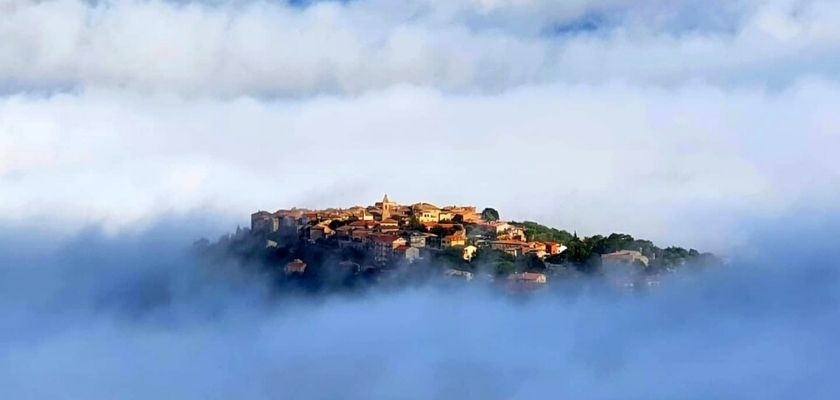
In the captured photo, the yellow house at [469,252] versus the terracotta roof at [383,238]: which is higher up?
the terracotta roof at [383,238]

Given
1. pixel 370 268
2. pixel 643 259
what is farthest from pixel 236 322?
pixel 643 259

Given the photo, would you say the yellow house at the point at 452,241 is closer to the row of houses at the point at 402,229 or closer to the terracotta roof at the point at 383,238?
the row of houses at the point at 402,229

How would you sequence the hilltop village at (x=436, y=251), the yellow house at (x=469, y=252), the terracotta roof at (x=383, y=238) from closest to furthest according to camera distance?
the hilltop village at (x=436, y=251)
the yellow house at (x=469, y=252)
the terracotta roof at (x=383, y=238)

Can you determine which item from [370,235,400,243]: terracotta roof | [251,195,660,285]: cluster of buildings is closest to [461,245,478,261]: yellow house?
[251,195,660,285]: cluster of buildings

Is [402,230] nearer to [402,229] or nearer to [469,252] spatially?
[402,229]

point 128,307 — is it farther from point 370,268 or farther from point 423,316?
point 423,316

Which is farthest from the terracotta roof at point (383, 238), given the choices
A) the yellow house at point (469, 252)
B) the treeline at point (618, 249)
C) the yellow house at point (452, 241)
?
the treeline at point (618, 249)

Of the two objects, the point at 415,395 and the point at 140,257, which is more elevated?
the point at 140,257

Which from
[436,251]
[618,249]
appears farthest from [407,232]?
[618,249]
